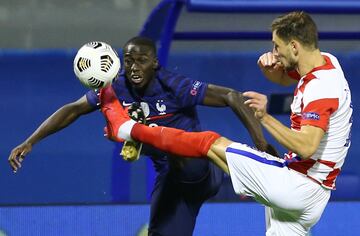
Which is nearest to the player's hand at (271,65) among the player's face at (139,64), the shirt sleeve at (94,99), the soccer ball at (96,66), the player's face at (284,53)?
the player's face at (284,53)

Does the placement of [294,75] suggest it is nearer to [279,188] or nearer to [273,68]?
[273,68]

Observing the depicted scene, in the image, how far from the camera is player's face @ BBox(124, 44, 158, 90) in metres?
4.22

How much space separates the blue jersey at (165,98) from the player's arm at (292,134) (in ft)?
2.70

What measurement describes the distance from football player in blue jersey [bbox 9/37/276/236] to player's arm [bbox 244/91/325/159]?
73 cm

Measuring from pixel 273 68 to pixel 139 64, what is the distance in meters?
0.60

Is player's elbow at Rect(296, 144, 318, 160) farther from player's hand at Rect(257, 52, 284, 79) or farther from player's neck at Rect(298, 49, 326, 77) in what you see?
player's hand at Rect(257, 52, 284, 79)

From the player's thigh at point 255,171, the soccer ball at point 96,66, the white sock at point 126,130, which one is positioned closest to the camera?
the player's thigh at point 255,171

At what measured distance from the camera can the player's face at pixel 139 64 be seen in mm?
4223

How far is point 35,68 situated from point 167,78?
2.78 metres

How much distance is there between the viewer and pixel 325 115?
349 cm

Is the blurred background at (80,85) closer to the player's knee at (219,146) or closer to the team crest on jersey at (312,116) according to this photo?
the player's knee at (219,146)

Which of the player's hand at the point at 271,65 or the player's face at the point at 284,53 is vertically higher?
the player's face at the point at 284,53

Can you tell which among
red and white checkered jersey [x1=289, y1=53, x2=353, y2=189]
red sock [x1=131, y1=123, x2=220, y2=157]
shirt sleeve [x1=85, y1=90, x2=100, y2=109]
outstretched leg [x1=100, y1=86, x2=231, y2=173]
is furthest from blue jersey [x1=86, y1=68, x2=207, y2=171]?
red and white checkered jersey [x1=289, y1=53, x2=353, y2=189]

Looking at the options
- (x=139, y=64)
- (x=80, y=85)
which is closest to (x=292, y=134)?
(x=139, y=64)
